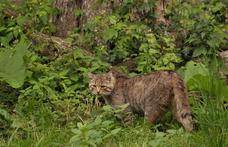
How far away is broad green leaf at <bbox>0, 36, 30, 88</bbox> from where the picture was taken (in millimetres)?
2826

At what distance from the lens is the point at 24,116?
311 cm

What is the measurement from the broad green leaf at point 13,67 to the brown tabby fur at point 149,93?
1.24 m

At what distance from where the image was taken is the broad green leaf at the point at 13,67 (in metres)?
2.83

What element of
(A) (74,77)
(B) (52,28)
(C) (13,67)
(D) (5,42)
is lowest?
(A) (74,77)

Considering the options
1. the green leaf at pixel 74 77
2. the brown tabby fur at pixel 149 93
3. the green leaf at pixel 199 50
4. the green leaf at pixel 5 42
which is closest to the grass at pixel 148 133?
the brown tabby fur at pixel 149 93

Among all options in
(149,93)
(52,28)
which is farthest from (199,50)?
(52,28)

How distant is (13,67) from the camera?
297 cm

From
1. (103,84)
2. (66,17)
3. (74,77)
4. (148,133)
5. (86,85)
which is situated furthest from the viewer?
(66,17)

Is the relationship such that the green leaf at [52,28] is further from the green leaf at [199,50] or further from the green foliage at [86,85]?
the green leaf at [199,50]

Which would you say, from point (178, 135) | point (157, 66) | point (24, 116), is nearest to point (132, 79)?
point (157, 66)

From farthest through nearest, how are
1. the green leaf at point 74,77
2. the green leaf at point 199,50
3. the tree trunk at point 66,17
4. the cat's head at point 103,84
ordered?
the tree trunk at point 66,17 < the green leaf at point 199,50 < the green leaf at point 74,77 < the cat's head at point 103,84

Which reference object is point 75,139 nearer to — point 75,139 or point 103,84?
point 75,139

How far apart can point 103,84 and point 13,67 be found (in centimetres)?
145

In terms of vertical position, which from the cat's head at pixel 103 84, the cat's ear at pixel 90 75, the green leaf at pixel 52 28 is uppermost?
the green leaf at pixel 52 28
